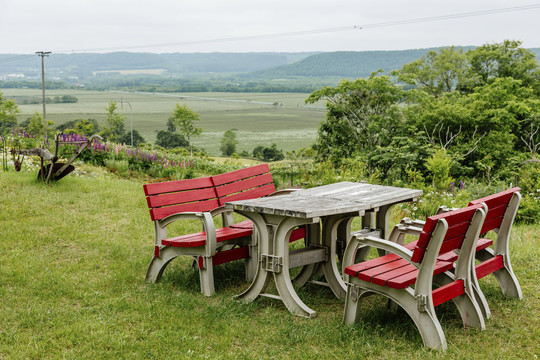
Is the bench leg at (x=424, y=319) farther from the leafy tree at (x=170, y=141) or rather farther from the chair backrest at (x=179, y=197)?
the leafy tree at (x=170, y=141)

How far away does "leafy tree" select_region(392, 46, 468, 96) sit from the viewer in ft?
142

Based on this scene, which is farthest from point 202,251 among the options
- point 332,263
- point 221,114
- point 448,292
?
point 221,114

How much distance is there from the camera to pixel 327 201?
15.4 feet

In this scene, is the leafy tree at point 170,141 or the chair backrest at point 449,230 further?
the leafy tree at point 170,141

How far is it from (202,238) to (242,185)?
119 centimetres

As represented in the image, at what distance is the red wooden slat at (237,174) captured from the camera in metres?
5.82

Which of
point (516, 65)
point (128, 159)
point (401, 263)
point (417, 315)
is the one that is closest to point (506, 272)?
point (401, 263)

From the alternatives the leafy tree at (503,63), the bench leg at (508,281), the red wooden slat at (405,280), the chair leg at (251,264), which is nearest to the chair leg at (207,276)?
the chair leg at (251,264)

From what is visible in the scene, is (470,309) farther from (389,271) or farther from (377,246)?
(377,246)

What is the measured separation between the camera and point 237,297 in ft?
15.7

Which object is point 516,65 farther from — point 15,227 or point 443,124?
point 15,227

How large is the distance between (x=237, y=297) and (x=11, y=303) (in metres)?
1.87

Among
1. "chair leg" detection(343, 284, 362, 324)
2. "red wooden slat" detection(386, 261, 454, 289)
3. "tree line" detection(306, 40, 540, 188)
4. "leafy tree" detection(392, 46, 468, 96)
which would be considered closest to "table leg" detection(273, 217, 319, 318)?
"chair leg" detection(343, 284, 362, 324)

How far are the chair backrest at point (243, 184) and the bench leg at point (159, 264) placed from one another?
0.92m
